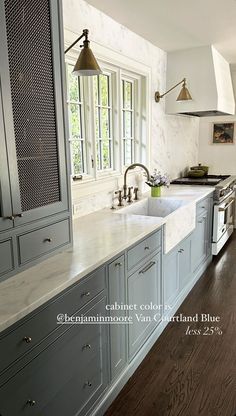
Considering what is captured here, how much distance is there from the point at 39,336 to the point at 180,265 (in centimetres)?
188

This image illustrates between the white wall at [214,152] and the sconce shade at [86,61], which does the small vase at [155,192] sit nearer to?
the sconce shade at [86,61]

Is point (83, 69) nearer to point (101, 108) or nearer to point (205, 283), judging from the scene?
point (101, 108)

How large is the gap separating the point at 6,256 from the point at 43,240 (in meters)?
0.26

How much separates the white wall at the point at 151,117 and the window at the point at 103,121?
0.23 m

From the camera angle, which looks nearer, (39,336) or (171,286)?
(39,336)

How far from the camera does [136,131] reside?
11.8 ft

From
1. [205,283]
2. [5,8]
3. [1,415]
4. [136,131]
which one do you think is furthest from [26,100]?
[205,283]

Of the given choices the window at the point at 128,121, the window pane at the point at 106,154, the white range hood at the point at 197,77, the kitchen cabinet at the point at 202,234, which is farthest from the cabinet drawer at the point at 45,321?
the white range hood at the point at 197,77

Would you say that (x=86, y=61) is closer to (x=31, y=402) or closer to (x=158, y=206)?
(x=31, y=402)

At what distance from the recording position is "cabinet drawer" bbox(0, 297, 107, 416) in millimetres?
1219

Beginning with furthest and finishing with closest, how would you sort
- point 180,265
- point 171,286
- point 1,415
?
1. point 180,265
2. point 171,286
3. point 1,415

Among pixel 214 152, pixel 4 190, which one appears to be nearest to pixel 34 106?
pixel 4 190

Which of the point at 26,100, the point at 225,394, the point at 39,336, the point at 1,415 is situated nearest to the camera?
the point at 1,415

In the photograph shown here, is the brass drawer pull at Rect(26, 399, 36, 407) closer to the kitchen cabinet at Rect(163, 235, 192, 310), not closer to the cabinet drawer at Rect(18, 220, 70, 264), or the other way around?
the cabinet drawer at Rect(18, 220, 70, 264)
